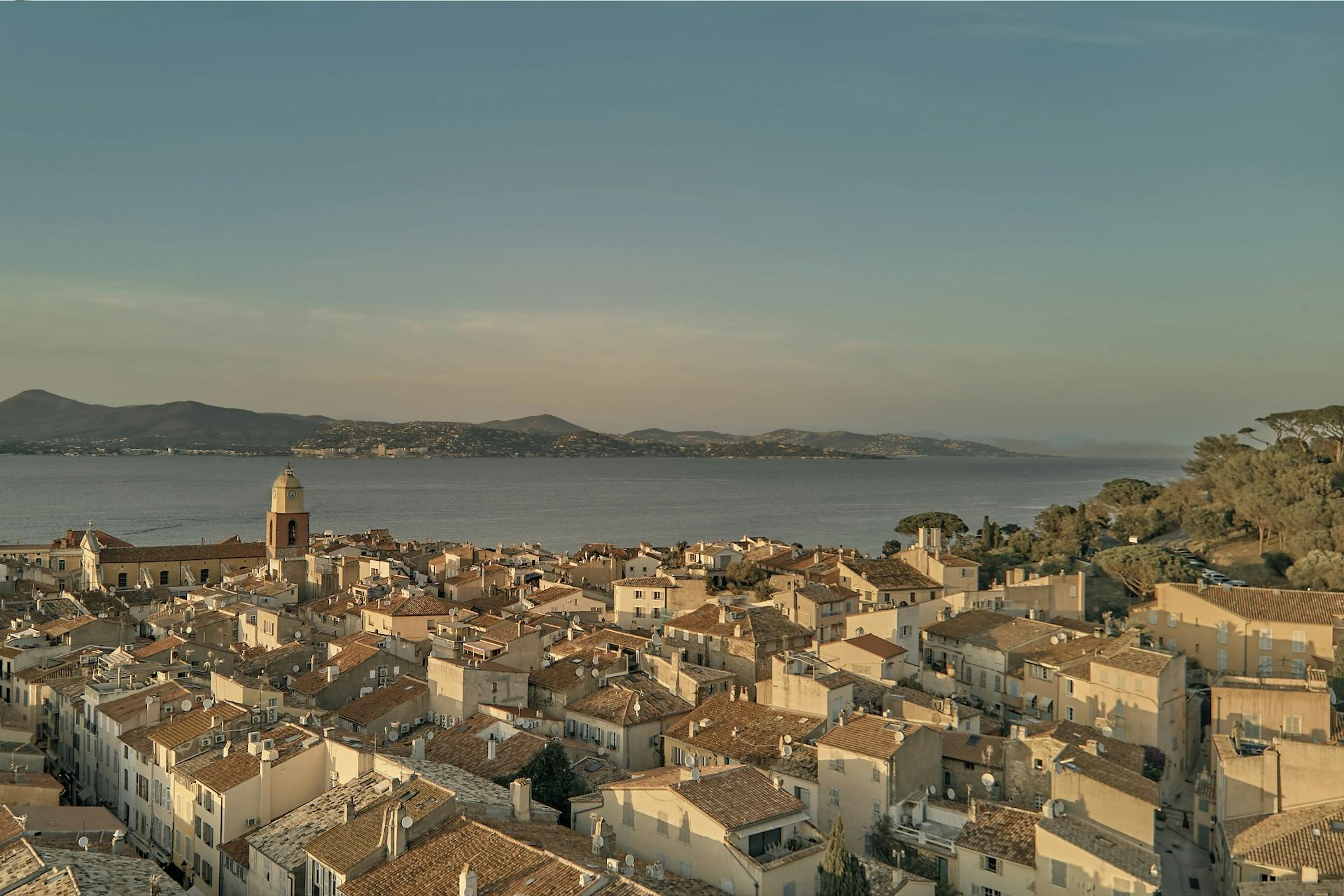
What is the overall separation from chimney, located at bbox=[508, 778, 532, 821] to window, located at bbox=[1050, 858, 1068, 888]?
9701 mm

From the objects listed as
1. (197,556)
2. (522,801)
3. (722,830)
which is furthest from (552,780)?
(197,556)

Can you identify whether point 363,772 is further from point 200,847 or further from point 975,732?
point 975,732

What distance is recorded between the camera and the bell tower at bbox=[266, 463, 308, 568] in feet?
225

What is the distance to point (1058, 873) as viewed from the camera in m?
18.7

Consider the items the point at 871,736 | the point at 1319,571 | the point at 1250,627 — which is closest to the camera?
the point at 871,736

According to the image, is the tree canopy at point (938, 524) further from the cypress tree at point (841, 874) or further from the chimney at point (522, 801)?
the cypress tree at point (841, 874)

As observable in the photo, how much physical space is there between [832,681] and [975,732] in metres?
3.96

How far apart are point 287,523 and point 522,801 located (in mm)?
54442

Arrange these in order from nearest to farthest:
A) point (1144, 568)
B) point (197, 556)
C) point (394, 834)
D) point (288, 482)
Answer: point (394, 834) < point (1144, 568) < point (288, 482) < point (197, 556)

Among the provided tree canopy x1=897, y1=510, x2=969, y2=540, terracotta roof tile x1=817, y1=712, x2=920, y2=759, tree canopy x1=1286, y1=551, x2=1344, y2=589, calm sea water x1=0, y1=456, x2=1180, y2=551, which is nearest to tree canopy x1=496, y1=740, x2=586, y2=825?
terracotta roof tile x1=817, y1=712, x2=920, y2=759

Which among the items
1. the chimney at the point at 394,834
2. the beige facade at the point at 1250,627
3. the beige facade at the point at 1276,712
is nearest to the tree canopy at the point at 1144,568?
the beige facade at the point at 1250,627

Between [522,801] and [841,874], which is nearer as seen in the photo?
[841,874]

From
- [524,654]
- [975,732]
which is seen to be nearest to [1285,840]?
[975,732]

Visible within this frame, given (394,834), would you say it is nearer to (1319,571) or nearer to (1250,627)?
(1250,627)
